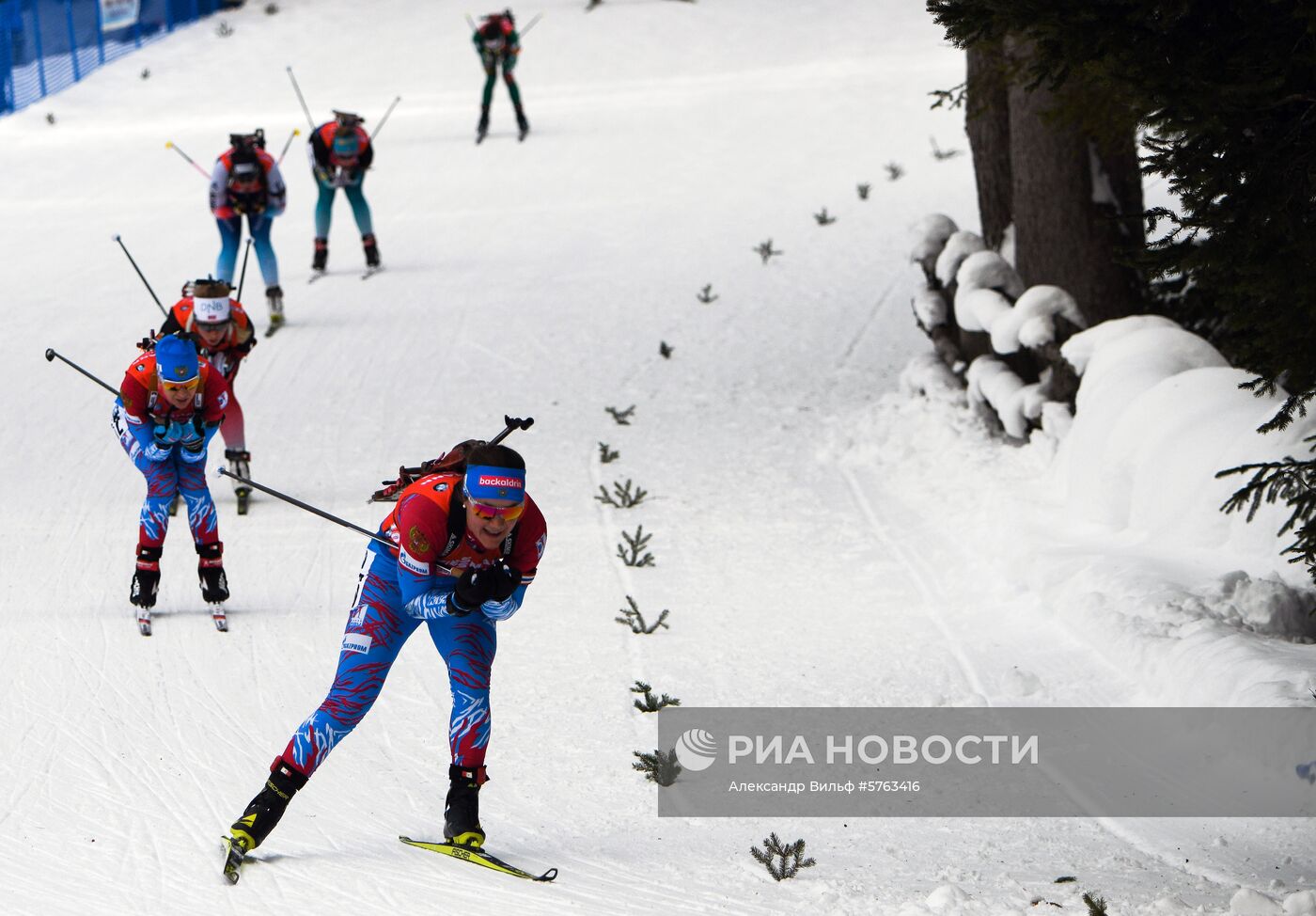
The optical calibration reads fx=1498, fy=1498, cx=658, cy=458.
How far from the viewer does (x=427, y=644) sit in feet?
26.9

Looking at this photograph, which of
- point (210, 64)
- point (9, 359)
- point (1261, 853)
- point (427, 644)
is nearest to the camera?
point (1261, 853)

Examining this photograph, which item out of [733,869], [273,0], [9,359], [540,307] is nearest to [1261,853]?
[733,869]

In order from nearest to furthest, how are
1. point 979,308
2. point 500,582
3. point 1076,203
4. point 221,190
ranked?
1. point 500,582
2. point 1076,203
3. point 979,308
4. point 221,190

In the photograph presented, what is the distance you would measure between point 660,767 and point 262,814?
183 cm

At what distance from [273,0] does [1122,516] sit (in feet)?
88.1

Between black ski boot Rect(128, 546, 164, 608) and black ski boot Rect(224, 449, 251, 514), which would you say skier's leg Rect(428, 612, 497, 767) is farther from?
black ski boot Rect(224, 449, 251, 514)

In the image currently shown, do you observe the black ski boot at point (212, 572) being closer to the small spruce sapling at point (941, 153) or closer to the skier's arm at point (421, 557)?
the skier's arm at point (421, 557)

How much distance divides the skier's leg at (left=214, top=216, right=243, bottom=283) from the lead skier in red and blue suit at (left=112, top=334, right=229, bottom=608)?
564 centimetres

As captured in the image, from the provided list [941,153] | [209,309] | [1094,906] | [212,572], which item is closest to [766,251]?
[941,153]

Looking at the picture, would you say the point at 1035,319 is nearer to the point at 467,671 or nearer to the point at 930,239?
the point at 930,239

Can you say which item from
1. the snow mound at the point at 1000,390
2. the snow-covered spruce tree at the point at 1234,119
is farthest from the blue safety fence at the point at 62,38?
the snow-covered spruce tree at the point at 1234,119

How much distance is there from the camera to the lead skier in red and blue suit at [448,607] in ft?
16.9

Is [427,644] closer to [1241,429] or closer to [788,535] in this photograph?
[788,535]

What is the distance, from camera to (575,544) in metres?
9.88
